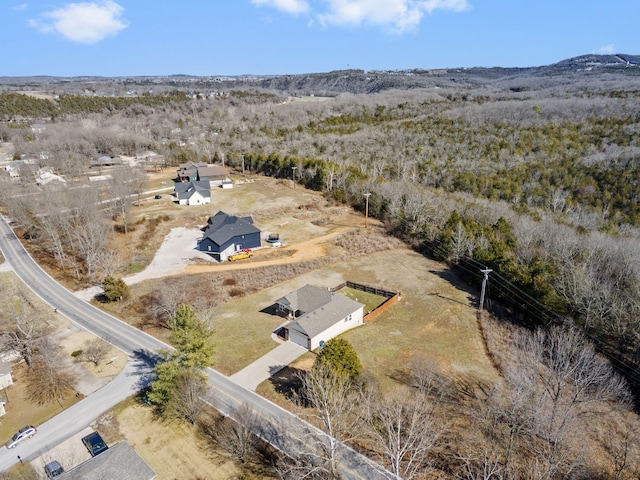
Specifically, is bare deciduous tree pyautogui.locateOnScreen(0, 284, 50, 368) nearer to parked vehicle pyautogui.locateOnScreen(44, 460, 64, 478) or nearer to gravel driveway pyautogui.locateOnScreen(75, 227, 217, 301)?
gravel driveway pyautogui.locateOnScreen(75, 227, 217, 301)

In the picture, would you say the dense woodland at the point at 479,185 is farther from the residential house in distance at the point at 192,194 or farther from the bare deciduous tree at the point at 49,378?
the bare deciduous tree at the point at 49,378

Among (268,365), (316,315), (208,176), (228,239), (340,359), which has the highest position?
(340,359)

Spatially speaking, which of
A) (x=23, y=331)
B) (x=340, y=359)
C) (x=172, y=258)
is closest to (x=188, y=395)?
(x=340, y=359)

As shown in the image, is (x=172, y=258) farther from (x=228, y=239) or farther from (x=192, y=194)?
(x=192, y=194)

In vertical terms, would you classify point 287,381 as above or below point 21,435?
below

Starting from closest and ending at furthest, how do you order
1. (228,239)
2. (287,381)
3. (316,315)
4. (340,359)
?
(340,359)
(287,381)
(316,315)
(228,239)

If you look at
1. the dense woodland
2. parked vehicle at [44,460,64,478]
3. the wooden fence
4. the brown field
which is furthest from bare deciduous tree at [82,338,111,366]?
the wooden fence

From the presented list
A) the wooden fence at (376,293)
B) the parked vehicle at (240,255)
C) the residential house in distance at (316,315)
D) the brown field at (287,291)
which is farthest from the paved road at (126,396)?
the parked vehicle at (240,255)
